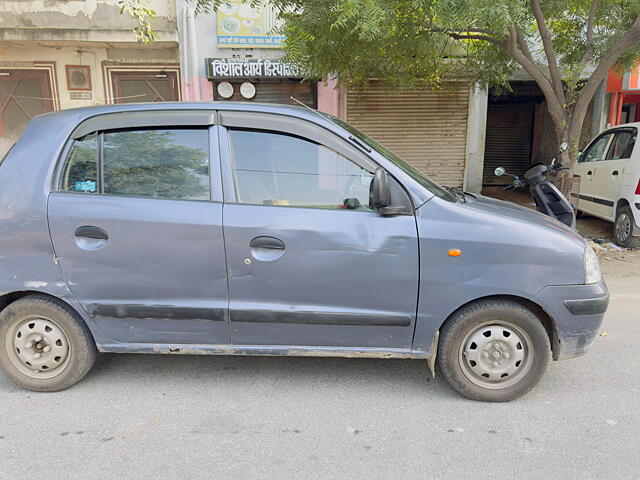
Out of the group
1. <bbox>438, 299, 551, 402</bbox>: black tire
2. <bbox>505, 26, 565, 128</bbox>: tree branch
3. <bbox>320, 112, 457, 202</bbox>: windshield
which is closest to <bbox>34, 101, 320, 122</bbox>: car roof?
<bbox>320, 112, 457, 202</bbox>: windshield

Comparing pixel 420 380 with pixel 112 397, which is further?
pixel 420 380

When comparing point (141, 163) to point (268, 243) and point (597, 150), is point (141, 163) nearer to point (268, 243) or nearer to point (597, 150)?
point (268, 243)

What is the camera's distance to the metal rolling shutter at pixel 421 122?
1072cm

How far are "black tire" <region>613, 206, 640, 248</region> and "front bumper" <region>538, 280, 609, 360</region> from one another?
15.6 feet

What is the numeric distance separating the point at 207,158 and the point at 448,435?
7.41 feet

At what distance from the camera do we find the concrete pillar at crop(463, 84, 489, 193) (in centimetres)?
1077

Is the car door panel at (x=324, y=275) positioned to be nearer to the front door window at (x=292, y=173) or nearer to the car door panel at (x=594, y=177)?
the front door window at (x=292, y=173)

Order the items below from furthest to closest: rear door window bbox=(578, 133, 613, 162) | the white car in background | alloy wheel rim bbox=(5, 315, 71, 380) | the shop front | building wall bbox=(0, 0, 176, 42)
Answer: the shop front → building wall bbox=(0, 0, 176, 42) → rear door window bbox=(578, 133, 613, 162) → the white car in background → alloy wheel rim bbox=(5, 315, 71, 380)

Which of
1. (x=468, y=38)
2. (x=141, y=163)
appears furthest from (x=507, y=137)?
(x=141, y=163)

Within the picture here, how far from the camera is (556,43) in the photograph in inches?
330

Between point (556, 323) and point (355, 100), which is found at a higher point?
point (355, 100)

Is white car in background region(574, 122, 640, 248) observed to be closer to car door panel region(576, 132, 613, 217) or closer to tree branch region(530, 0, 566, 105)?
car door panel region(576, 132, 613, 217)

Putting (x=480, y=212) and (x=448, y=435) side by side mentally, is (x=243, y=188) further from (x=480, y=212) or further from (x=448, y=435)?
(x=448, y=435)

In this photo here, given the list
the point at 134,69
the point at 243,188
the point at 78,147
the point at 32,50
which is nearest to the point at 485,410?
the point at 243,188
